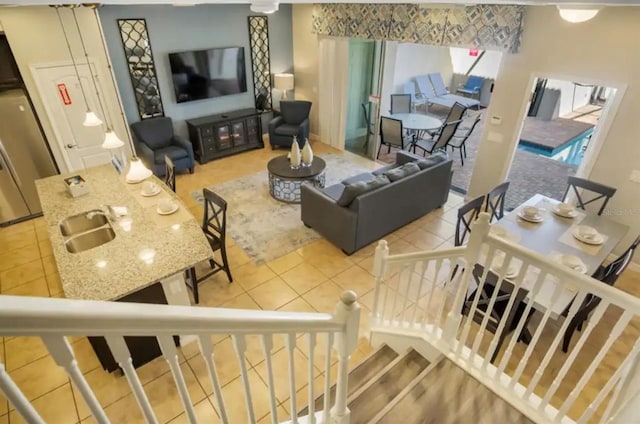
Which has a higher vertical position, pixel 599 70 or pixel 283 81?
pixel 599 70

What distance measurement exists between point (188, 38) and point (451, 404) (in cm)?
699

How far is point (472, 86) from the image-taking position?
34.8ft

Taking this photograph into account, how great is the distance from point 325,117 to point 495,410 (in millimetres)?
6582

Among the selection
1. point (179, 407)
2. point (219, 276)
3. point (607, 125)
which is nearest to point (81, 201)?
point (219, 276)

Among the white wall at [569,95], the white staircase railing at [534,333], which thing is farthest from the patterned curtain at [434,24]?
the white wall at [569,95]

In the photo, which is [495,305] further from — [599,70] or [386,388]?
[599,70]

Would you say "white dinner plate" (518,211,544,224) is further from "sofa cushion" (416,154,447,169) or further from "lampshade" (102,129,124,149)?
"lampshade" (102,129,124,149)

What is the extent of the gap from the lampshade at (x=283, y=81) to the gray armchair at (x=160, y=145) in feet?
7.86

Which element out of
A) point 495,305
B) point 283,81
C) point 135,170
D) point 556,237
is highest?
point 283,81

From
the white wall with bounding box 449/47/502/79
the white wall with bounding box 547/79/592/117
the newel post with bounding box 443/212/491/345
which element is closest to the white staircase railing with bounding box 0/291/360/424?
the newel post with bounding box 443/212/491/345

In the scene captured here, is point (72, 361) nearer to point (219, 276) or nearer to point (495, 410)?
point (495, 410)

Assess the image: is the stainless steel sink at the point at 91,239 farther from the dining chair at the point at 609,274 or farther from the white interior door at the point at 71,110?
the dining chair at the point at 609,274

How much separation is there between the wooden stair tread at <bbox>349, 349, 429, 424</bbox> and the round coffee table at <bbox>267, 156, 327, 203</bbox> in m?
3.24

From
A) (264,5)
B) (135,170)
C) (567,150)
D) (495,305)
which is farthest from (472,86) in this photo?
(264,5)
